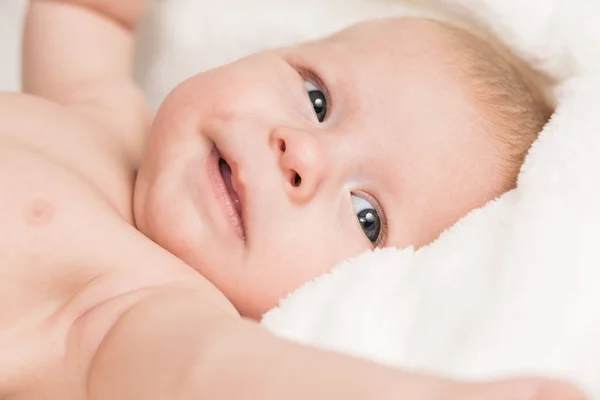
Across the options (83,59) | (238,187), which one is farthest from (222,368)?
(83,59)

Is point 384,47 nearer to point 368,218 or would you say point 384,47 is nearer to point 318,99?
point 318,99

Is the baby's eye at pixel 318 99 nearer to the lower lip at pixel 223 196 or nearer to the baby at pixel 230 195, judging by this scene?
the baby at pixel 230 195

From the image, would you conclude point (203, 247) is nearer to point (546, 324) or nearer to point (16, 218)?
point (16, 218)

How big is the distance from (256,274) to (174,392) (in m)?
0.26

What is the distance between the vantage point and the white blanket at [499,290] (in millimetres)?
686

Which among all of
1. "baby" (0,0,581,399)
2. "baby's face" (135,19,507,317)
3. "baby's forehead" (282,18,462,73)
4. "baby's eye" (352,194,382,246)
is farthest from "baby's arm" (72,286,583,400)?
"baby's forehead" (282,18,462,73)

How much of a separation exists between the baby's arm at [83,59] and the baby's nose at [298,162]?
349 millimetres

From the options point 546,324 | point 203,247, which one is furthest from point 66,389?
point 546,324

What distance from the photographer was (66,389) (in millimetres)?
682

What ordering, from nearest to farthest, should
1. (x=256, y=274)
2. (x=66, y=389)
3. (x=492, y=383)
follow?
(x=492, y=383), (x=66, y=389), (x=256, y=274)

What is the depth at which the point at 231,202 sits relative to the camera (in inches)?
33.3

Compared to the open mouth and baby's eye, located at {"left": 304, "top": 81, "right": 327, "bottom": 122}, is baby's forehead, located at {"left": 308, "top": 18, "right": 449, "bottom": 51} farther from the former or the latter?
the open mouth

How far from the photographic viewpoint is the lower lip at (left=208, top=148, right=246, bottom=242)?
2.72 ft

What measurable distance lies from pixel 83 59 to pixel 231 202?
1.59ft
